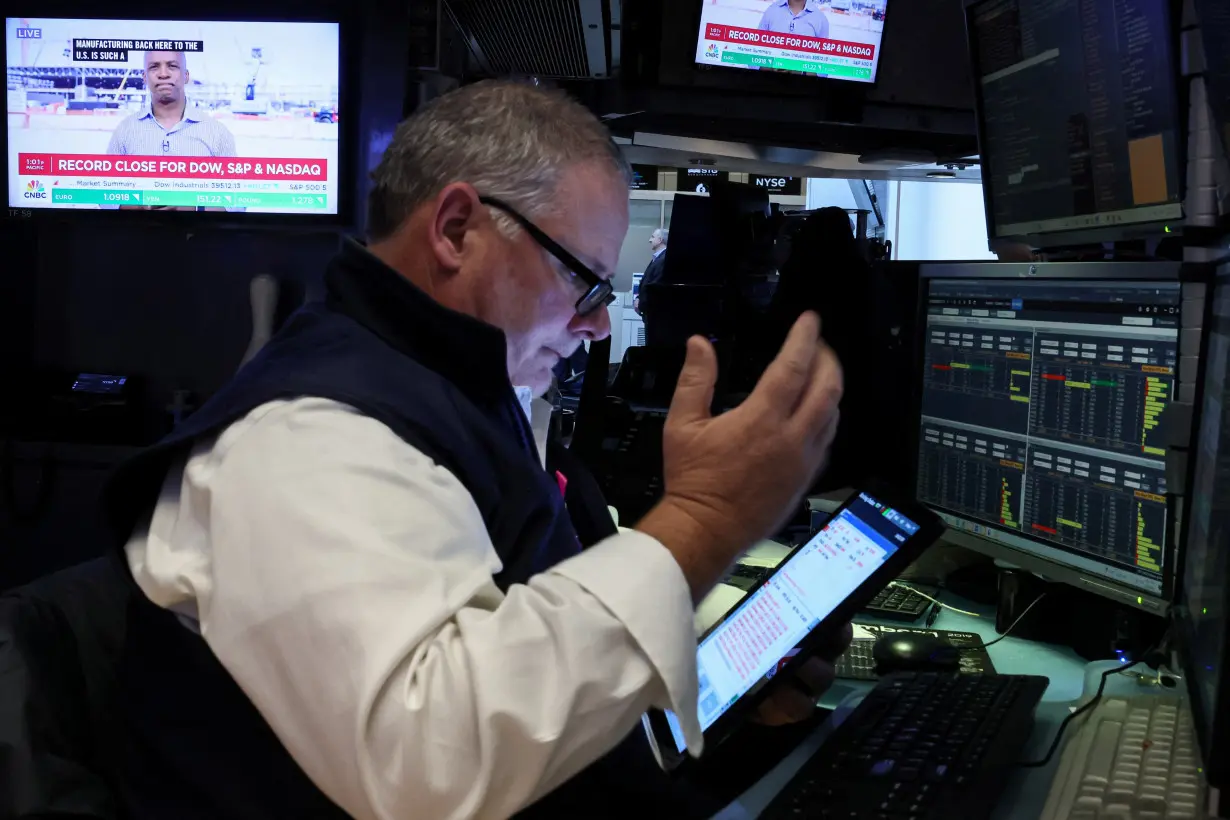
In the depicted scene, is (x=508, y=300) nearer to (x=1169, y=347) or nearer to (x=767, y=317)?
(x=1169, y=347)

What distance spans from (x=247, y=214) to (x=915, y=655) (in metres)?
2.06

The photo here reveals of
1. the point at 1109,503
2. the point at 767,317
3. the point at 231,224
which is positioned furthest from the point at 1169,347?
the point at 231,224

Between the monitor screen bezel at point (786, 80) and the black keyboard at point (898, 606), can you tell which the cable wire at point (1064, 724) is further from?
the monitor screen bezel at point (786, 80)

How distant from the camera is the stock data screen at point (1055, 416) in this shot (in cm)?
121

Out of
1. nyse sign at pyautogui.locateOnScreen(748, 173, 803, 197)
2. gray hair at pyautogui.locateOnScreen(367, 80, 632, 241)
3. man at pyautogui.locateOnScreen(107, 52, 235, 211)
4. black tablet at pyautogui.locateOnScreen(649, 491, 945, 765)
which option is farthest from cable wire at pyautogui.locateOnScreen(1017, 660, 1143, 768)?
nyse sign at pyautogui.locateOnScreen(748, 173, 803, 197)

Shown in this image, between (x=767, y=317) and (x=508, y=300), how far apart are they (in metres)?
1.51

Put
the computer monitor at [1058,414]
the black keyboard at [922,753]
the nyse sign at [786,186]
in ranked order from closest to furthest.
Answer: the black keyboard at [922,753]
the computer monitor at [1058,414]
the nyse sign at [786,186]

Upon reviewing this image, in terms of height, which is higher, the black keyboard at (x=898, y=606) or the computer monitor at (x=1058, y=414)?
the computer monitor at (x=1058, y=414)

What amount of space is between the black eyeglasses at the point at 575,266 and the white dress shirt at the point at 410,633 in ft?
1.23

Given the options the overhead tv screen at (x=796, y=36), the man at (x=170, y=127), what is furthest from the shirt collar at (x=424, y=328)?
the overhead tv screen at (x=796, y=36)

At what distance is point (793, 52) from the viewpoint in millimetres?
2943

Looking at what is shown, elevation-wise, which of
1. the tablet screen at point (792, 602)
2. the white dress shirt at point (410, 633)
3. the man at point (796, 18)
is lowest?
the tablet screen at point (792, 602)

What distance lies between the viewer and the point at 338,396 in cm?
77

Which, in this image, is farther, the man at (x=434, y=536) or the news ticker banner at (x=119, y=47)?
the news ticker banner at (x=119, y=47)
